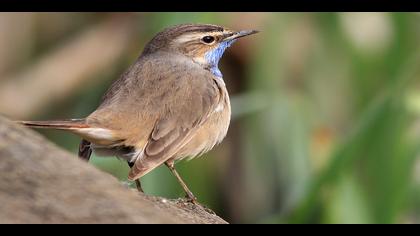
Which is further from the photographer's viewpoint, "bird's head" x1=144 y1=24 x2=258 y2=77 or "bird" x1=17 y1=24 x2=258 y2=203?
"bird's head" x1=144 y1=24 x2=258 y2=77

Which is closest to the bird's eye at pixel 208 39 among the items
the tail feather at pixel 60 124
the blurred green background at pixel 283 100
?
the blurred green background at pixel 283 100

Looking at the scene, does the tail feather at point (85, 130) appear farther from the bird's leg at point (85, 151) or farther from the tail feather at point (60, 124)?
the bird's leg at point (85, 151)

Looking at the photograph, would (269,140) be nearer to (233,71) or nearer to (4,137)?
(233,71)

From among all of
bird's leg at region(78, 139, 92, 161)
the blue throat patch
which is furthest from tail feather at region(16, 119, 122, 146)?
the blue throat patch

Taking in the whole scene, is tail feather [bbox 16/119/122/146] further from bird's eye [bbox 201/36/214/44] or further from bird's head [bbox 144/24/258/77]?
bird's eye [bbox 201/36/214/44]

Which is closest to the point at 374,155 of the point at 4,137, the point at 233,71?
the point at 233,71

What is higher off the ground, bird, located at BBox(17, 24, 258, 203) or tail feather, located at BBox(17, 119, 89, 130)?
tail feather, located at BBox(17, 119, 89, 130)

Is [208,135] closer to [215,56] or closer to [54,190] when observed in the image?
[215,56]
